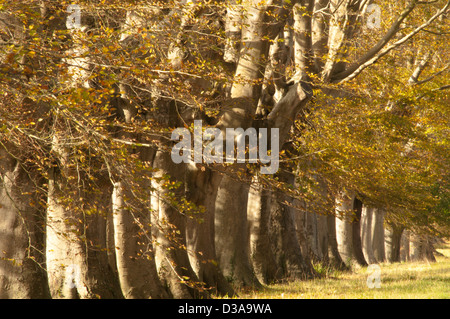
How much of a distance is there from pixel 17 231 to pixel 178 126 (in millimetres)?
3580

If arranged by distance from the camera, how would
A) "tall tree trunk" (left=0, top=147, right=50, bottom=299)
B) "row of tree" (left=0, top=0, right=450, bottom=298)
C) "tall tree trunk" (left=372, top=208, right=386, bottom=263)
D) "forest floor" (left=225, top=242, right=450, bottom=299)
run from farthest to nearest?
"tall tree trunk" (left=372, top=208, right=386, bottom=263)
"forest floor" (left=225, top=242, right=450, bottom=299)
"tall tree trunk" (left=0, top=147, right=50, bottom=299)
"row of tree" (left=0, top=0, right=450, bottom=298)

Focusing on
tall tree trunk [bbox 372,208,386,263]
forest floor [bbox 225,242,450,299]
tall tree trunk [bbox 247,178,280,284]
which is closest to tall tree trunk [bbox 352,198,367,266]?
tall tree trunk [bbox 372,208,386,263]

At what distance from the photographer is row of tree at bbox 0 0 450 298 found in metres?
8.02

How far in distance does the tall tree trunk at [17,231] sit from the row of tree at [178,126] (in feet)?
0.07

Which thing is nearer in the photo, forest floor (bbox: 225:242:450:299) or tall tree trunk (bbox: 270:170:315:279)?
forest floor (bbox: 225:242:450:299)

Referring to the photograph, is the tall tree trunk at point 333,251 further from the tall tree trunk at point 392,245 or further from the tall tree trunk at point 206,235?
the tall tree trunk at point 206,235

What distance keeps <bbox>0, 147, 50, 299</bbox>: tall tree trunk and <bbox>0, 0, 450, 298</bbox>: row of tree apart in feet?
0.07

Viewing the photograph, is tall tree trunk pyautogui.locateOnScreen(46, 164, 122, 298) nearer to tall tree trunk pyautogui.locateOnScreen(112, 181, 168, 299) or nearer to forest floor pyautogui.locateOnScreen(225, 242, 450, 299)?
tall tree trunk pyautogui.locateOnScreen(112, 181, 168, 299)

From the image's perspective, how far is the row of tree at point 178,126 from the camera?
8.02m

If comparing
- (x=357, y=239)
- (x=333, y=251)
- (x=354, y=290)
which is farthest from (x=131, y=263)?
(x=357, y=239)

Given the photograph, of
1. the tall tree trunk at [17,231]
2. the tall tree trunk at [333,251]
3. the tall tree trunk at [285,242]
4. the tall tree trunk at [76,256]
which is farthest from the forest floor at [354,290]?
the tall tree trunk at [333,251]

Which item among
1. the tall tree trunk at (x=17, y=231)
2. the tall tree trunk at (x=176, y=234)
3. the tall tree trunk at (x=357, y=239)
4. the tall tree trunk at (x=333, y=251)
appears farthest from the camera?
the tall tree trunk at (x=357, y=239)
